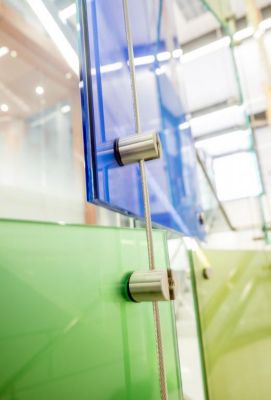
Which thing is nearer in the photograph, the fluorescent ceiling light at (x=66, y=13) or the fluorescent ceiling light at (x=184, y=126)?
the fluorescent ceiling light at (x=66, y=13)

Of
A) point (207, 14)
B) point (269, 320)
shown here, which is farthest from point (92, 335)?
point (207, 14)

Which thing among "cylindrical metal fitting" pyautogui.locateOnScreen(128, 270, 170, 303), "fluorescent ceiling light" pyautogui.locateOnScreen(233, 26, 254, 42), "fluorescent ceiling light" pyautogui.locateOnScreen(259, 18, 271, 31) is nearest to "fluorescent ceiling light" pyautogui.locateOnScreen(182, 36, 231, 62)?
"fluorescent ceiling light" pyautogui.locateOnScreen(233, 26, 254, 42)

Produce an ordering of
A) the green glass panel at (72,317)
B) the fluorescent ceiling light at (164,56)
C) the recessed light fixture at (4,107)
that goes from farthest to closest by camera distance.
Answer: the fluorescent ceiling light at (164,56), the recessed light fixture at (4,107), the green glass panel at (72,317)

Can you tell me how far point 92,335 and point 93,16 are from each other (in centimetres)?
61

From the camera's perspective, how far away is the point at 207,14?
2.04 meters

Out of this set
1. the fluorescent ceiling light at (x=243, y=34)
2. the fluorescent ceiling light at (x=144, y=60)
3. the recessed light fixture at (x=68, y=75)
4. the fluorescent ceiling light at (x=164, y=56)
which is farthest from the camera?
the fluorescent ceiling light at (x=243, y=34)

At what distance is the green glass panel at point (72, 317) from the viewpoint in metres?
0.45

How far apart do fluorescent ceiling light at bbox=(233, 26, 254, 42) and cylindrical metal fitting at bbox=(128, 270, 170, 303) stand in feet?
7.43

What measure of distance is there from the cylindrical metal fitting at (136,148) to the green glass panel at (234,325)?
62 cm

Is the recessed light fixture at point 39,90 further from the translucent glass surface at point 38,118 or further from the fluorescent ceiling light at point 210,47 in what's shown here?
the fluorescent ceiling light at point 210,47

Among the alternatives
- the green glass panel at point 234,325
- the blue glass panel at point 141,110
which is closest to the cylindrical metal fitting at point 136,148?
the blue glass panel at point 141,110

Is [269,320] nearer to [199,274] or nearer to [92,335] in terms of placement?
[199,274]

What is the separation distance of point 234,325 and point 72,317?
0.89 meters

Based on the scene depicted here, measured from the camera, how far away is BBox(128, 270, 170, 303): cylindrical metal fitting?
0.54m
